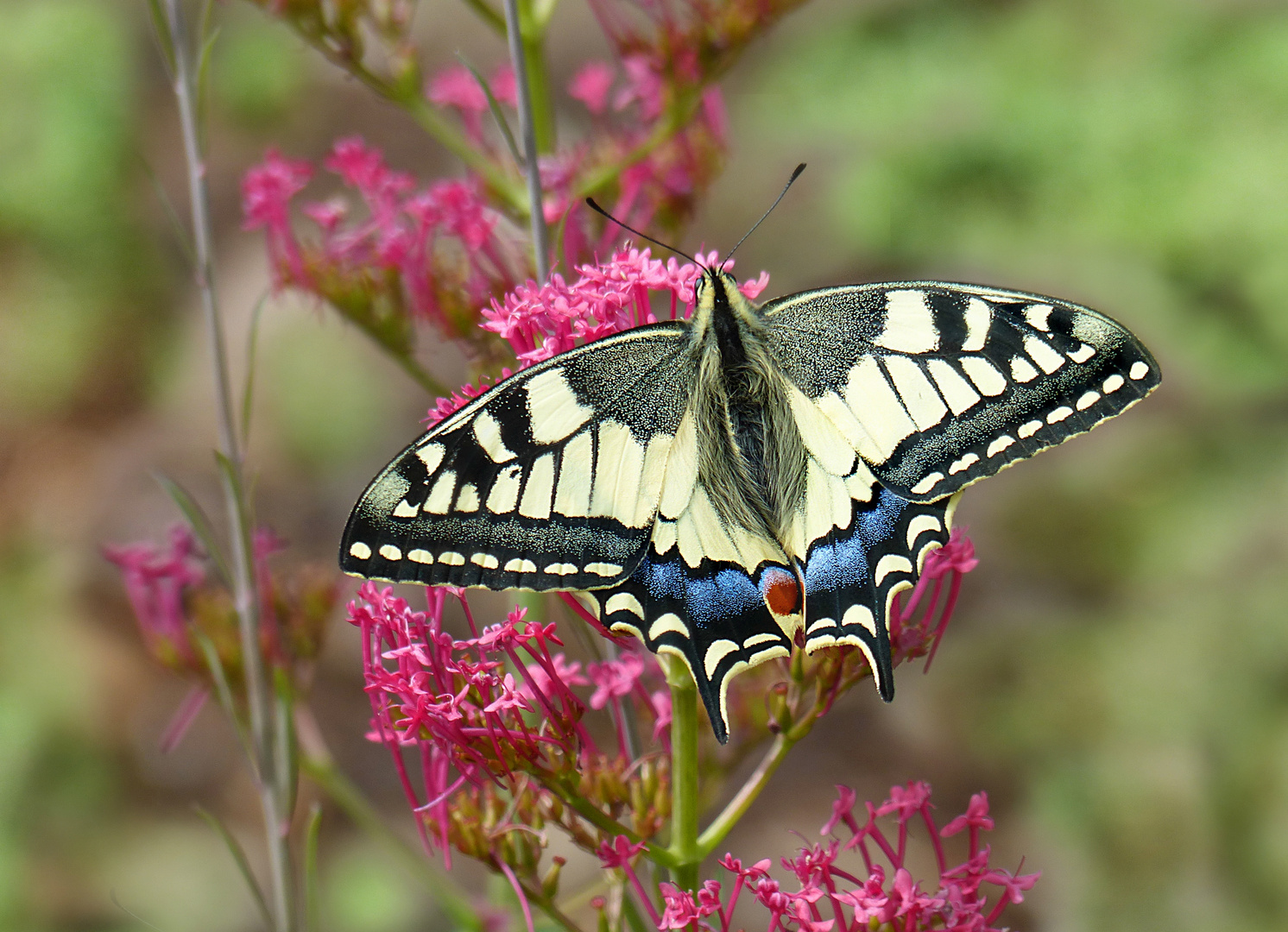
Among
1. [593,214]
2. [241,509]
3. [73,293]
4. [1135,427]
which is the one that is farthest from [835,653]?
[73,293]

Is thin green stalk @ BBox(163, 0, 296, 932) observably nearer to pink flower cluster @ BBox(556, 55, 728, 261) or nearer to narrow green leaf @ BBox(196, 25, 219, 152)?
narrow green leaf @ BBox(196, 25, 219, 152)

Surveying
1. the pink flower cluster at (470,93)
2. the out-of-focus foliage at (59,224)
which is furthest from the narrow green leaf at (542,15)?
the out-of-focus foliage at (59,224)

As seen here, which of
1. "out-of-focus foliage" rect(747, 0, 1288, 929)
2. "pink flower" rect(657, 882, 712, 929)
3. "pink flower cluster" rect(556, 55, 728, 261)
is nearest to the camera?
"pink flower" rect(657, 882, 712, 929)

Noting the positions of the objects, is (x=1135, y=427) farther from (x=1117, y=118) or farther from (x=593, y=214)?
(x=593, y=214)

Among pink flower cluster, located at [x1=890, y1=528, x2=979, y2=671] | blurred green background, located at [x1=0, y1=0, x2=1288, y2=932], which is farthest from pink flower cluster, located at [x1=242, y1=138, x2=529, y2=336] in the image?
blurred green background, located at [x1=0, y1=0, x2=1288, y2=932]

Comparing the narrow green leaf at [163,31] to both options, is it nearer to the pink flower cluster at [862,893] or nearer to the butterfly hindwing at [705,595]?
the butterfly hindwing at [705,595]

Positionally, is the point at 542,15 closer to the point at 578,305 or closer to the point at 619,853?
the point at 578,305

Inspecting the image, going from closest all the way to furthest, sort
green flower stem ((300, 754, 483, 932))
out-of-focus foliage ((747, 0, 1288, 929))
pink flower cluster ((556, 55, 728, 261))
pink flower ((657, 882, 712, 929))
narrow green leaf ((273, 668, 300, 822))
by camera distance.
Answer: pink flower ((657, 882, 712, 929)), narrow green leaf ((273, 668, 300, 822)), green flower stem ((300, 754, 483, 932)), pink flower cluster ((556, 55, 728, 261)), out-of-focus foliage ((747, 0, 1288, 929))
